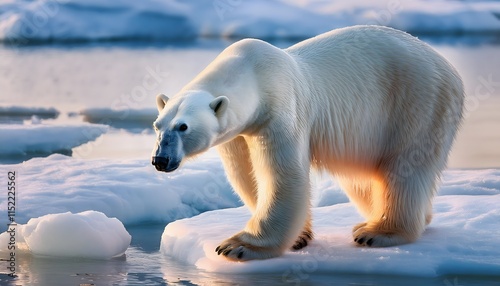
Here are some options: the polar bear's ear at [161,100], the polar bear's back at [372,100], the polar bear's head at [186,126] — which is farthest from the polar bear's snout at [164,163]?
the polar bear's back at [372,100]

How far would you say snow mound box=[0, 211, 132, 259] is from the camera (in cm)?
736

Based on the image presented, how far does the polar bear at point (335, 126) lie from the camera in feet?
20.5

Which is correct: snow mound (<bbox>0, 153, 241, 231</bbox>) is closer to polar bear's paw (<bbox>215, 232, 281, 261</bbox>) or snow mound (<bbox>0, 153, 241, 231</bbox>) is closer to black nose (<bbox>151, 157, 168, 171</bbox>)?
polar bear's paw (<bbox>215, 232, 281, 261</bbox>)

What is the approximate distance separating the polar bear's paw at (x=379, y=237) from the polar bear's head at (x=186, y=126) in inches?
54.9

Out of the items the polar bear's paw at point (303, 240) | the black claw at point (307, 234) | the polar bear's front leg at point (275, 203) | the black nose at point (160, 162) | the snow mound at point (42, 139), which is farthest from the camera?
the snow mound at point (42, 139)

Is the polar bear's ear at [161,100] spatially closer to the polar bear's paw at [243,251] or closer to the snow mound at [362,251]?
the polar bear's paw at [243,251]

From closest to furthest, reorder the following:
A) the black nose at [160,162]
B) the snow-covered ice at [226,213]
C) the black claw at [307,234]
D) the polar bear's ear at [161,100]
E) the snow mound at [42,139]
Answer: the black nose at [160,162], the polar bear's ear at [161,100], the snow-covered ice at [226,213], the black claw at [307,234], the snow mound at [42,139]

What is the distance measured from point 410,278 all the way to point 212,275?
47.9 inches

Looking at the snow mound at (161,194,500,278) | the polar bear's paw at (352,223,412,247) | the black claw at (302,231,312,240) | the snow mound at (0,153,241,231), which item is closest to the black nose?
the snow mound at (161,194,500,278)

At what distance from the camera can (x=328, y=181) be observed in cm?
1120

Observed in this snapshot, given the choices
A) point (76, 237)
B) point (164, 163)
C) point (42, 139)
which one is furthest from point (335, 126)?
point (42, 139)

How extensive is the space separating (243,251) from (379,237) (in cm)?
100

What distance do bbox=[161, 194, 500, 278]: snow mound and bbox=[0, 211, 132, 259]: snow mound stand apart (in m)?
0.38

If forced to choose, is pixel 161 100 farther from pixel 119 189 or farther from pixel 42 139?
pixel 42 139
